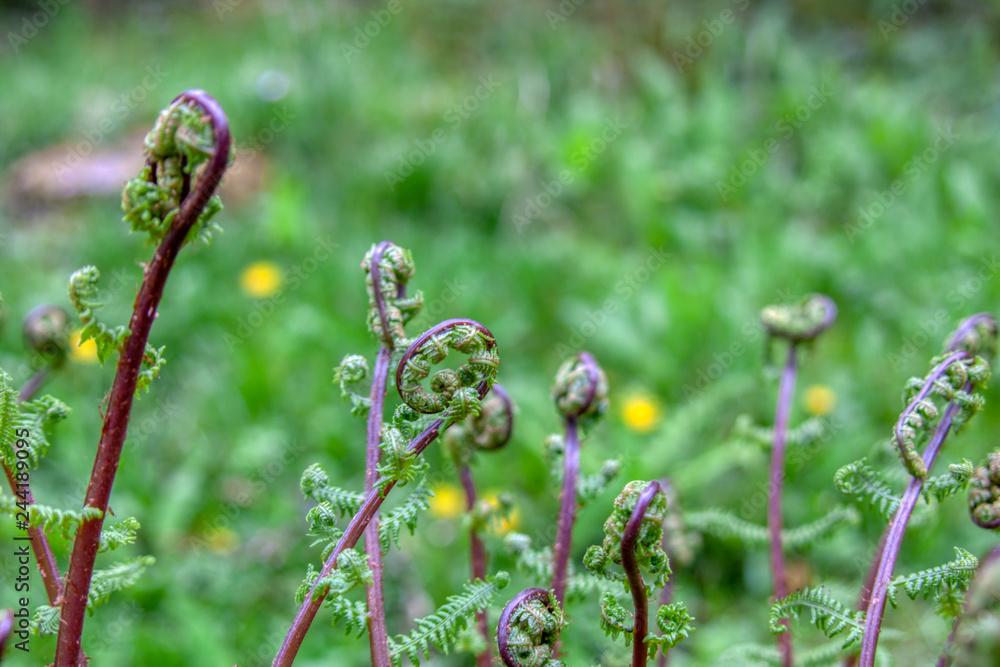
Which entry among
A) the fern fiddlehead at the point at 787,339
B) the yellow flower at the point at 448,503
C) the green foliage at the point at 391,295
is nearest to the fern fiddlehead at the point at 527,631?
the green foliage at the point at 391,295

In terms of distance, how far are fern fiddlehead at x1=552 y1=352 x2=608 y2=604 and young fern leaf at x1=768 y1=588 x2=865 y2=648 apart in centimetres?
26

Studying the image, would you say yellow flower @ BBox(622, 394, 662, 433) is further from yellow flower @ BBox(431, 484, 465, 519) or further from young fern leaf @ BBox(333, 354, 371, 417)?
young fern leaf @ BBox(333, 354, 371, 417)

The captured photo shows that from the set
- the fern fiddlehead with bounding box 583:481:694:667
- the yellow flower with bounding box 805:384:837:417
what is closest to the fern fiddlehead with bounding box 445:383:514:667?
the fern fiddlehead with bounding box 583:481:694:667

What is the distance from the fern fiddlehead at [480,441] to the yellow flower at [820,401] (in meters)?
1.91

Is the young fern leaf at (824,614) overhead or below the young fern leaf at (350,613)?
overhead

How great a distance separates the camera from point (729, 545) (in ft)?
7.91

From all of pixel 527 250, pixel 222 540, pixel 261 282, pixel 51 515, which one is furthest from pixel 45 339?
pixel 527 250

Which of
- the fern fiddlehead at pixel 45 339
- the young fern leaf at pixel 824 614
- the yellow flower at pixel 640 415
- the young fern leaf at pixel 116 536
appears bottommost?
the young fern leaf at pixel 824 614

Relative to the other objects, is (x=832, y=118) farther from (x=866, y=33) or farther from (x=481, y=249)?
(x=481, y=249)

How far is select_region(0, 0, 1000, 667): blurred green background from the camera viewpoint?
7.88 feet

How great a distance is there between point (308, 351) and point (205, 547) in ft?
2.84

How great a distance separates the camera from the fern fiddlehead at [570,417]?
107cm

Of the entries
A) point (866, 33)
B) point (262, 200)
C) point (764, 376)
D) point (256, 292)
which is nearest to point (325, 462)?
point (256, 292)

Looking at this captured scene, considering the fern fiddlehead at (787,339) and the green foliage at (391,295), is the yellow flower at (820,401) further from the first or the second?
the green foliage at (391,295)
